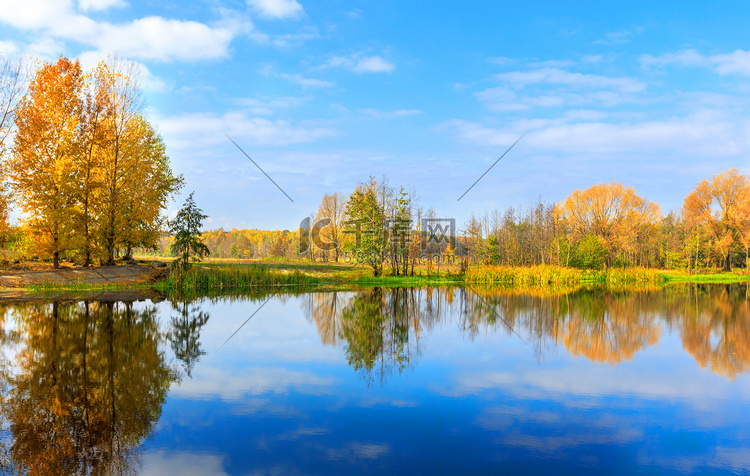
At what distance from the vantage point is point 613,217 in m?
49.9

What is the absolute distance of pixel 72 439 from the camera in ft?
15.8

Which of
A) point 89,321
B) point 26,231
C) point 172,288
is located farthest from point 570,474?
point 26,231

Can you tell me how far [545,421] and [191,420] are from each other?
4.20 meters

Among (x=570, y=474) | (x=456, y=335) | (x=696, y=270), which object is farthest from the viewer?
(x=696, y=270)

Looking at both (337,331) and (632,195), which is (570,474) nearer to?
(337,331)

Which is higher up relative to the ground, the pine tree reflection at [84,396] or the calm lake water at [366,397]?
the pine tree reflection at [84,396]

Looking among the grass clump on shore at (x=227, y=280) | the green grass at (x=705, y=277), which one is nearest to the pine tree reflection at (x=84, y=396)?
the grass clump on shore at (x=227, y=280)

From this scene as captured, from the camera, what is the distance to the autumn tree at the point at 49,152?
2206 cm

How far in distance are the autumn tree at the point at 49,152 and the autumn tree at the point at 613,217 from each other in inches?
1742

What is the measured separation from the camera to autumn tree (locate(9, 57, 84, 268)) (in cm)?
2206

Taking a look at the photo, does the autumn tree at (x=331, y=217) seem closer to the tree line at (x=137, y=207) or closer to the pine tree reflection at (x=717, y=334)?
the tree line at (x=137, y=207)

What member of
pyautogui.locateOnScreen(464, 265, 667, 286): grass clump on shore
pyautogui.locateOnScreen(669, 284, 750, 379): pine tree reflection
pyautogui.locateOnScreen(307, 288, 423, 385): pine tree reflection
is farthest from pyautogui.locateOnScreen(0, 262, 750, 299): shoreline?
pyautogui.locateOnScreen(669, 284, 750, 379): pine tree reflection

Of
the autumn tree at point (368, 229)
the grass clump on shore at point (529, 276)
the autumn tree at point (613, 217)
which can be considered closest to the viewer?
the autumn tree at point (368, 229)

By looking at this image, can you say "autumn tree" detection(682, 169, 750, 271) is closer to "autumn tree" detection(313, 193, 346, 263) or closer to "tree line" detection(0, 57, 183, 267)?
"autumn tree" detection(313, 193, 346, 263)
